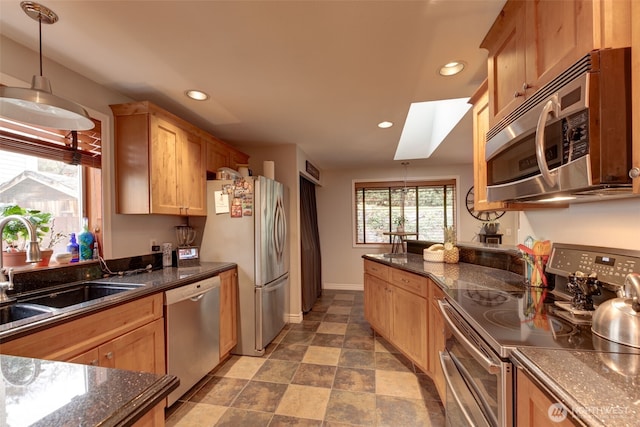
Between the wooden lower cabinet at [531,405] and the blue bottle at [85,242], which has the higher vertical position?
the blue bottle at [85,242]

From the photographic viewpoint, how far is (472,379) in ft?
3.77

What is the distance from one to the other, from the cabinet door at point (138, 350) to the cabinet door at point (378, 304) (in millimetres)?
1923

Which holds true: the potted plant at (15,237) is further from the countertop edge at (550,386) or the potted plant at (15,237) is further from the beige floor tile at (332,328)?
the beige floor tile at (332,328)

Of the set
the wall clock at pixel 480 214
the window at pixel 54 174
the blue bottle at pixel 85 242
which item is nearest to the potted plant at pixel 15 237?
the window at pixel 54 174

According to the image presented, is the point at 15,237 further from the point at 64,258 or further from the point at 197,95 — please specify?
the point at 197,95

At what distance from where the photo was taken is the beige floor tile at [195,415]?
1.81 metres

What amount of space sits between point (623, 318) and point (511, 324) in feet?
1.01

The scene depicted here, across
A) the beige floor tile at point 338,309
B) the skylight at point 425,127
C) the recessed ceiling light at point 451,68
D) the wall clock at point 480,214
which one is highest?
the skylight at point 425,127

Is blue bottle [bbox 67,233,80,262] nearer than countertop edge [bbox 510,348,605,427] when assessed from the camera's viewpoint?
No

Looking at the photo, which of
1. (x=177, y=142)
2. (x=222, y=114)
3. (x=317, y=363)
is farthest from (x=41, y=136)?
(x=317, y=363)

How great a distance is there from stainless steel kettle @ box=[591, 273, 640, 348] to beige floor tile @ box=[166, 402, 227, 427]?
6.87ft

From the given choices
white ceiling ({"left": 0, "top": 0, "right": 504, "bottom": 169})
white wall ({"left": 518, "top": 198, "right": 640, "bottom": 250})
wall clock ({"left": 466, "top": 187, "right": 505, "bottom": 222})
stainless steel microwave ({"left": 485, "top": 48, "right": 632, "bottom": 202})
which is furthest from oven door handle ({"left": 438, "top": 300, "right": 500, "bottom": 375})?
wall clock ({"left": 466, "top": 187, "right": 505, "bottom": 222})

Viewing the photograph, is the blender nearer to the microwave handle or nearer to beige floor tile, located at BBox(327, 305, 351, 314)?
beige floor tile, located at BBox(327, 305, 351, 314)

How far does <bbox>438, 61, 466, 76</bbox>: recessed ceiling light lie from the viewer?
1823 mm
